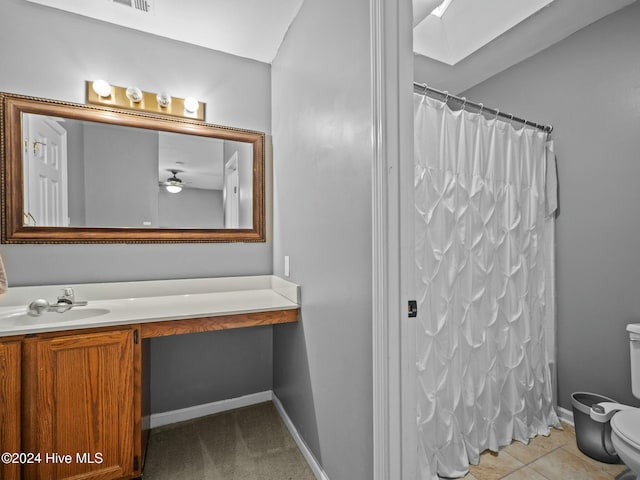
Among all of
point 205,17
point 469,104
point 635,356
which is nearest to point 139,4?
point 205,17

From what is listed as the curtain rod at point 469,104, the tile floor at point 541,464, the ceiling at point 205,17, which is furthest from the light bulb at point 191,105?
the tile floor at point 541,464

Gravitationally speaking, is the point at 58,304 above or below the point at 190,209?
below

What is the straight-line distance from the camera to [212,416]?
207 centimetres

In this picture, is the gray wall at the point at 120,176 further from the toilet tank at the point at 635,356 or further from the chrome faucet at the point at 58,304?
the toilet tank at the point at 635,356

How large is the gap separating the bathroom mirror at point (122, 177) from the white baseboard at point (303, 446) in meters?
1.17

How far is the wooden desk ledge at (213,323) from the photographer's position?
1.49m

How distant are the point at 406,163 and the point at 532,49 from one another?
1877mm

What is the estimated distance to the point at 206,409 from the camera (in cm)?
208

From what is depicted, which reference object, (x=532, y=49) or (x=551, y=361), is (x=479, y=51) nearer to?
(x=532, y=49)

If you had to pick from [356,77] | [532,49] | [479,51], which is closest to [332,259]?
[356,77]

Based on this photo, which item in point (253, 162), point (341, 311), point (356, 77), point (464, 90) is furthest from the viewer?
point (464, 90)

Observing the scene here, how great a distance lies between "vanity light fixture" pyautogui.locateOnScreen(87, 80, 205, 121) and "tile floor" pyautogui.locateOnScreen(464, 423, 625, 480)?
2.63m

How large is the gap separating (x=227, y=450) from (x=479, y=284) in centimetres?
167

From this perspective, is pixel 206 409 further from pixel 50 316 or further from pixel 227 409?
pixel 50 316
